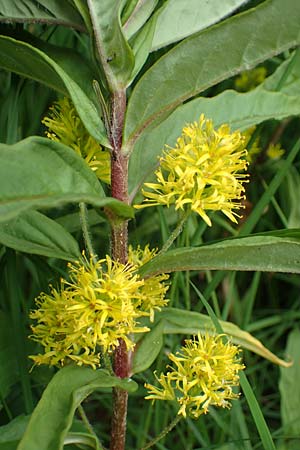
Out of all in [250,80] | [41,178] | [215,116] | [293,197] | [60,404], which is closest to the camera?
[41,178]

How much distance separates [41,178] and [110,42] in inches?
10.6

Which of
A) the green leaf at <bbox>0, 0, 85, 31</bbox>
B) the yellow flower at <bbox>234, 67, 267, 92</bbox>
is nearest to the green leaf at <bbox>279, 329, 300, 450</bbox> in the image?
the yellow flower at <bbox>234, 67, 267, 92</bbox>

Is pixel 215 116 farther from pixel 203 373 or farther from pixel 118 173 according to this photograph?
pixel 203 373

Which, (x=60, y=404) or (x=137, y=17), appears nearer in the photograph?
(x=60, y=404)

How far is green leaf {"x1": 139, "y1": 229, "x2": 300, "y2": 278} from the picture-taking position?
95cm

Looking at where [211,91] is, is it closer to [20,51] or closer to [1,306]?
[1,306]

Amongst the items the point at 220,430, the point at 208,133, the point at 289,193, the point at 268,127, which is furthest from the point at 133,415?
the point at 208,133

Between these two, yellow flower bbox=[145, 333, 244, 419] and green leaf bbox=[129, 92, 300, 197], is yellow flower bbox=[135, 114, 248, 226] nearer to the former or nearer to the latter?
green leaf bbox=[129, 92, 300, 197]

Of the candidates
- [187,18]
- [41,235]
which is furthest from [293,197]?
[41,235]

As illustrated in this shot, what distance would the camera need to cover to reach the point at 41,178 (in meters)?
0.83

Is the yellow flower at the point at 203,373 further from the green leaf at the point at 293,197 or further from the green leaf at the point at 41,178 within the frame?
the green leaf at the point at 293,197

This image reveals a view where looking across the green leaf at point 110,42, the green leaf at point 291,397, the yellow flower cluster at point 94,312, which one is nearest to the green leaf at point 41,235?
the yellow flower cluster at point 94,312

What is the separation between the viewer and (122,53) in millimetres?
975

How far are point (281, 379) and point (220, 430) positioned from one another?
0.66 ft
